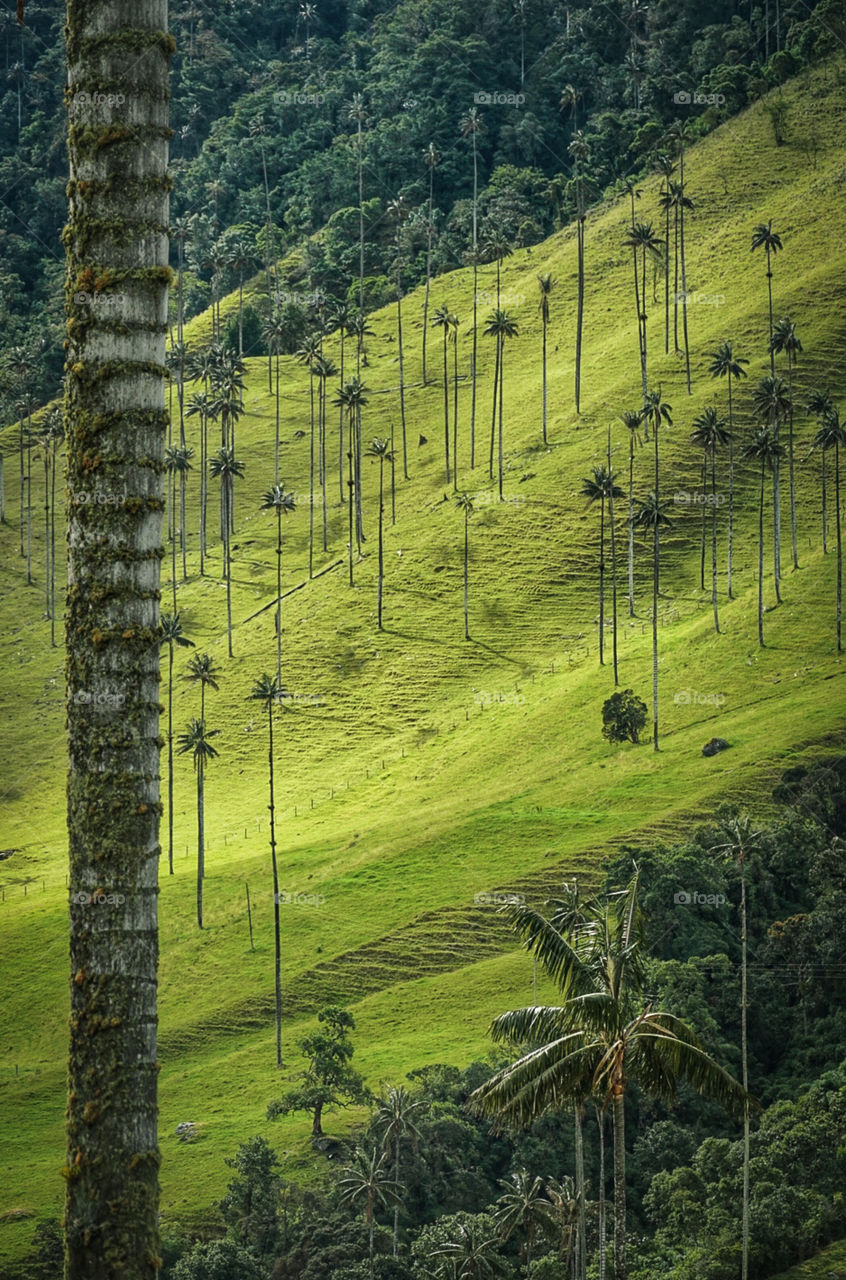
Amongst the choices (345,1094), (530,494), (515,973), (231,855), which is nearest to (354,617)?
(530,494)

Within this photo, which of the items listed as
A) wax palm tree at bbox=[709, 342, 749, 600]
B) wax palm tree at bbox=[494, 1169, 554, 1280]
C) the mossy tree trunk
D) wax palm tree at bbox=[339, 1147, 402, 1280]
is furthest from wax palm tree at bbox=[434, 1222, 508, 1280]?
wax palm tree at bbox=[709, 342, 749, 600]

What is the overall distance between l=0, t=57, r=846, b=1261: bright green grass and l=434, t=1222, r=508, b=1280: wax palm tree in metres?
11.3

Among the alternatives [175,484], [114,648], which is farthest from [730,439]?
[114,648]

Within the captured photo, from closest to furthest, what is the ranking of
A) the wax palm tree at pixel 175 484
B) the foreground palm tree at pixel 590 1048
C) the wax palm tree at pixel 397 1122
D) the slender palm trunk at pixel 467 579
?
the foreground palm tree at pixel 590 1048 < the wax palm tree at pixel 397 1122 < the slender palm trunk at pixel 467 579 < the wax palm tree at pixel 175 484

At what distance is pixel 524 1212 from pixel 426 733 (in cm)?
5917

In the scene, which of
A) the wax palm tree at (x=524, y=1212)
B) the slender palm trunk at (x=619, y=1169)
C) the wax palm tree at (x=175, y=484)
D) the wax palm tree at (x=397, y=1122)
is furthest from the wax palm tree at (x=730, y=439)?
the slender palm trunk at (x=619, y=1169)

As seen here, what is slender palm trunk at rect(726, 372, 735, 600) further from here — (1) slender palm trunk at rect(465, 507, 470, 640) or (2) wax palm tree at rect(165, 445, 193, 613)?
(2) wax palm tree at rect(165, 445, 193, 613)

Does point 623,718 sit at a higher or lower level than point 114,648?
lower

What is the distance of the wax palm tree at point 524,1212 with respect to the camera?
60500 millimetres

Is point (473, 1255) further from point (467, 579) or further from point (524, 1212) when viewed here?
point (467, 579)

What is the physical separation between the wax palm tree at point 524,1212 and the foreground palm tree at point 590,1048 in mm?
35548

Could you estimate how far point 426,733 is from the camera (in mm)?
117750

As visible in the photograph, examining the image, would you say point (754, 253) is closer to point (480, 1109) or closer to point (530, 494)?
point (530, 494)

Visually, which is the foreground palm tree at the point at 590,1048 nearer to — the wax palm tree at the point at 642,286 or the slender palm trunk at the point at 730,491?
the slender palm trunk at the point at 730,491
